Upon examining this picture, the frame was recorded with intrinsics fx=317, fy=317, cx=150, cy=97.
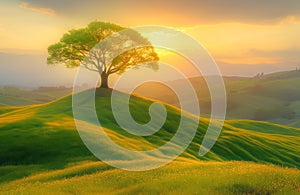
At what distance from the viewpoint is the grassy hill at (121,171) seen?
50.9ft

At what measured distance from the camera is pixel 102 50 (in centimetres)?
7662

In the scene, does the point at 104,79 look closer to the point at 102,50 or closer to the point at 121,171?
the point at 102,50

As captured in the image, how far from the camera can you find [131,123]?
6262 cm

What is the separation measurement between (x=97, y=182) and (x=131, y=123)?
43.4 meters

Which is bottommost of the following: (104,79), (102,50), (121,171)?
(121,171)

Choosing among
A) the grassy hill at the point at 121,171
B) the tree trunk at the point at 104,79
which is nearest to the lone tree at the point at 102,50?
the tree trunk at the point at 104,79

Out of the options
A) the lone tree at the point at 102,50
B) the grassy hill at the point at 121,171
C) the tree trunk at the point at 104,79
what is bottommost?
the grassy hill at the point at 121,171

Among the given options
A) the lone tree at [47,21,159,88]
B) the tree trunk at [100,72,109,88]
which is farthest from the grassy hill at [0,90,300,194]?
the lone tree at [47,21,159,88]

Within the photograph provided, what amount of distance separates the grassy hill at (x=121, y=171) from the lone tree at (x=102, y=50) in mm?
7192

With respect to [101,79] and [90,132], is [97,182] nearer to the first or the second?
[90,132]

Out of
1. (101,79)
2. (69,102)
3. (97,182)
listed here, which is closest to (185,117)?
(101,79)

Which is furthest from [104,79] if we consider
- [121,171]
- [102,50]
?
[121,171]

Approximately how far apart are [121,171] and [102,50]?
187ft

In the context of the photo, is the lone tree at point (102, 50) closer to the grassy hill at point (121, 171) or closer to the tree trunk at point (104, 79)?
the tree trunk at point (104, 79)
